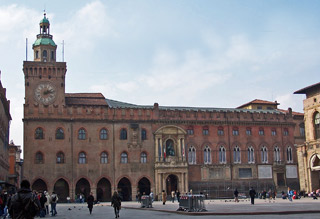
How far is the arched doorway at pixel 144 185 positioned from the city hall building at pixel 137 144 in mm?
123

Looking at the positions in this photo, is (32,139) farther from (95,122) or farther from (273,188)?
(273,188)

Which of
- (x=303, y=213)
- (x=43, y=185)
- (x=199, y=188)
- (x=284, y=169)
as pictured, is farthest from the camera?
(x=284, y=169)

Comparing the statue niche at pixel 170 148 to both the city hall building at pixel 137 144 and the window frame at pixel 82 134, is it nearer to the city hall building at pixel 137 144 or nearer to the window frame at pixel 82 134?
the city hall building at pixel 137 144

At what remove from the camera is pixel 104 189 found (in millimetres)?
56656

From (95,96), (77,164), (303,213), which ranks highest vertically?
(95,96)

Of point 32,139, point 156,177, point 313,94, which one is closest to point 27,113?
point 32,139

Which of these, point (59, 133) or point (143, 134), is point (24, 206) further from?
point (143, 134)

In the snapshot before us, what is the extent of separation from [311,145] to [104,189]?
78.3ft

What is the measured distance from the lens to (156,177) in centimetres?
5766

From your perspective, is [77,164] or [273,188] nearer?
[77,164]

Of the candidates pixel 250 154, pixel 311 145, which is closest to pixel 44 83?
pixel 250 154

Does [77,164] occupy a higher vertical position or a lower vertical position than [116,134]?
lower

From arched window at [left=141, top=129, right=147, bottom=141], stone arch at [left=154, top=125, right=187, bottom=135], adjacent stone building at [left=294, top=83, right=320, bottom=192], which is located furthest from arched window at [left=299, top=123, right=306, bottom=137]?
arched window at [left=141, top=129, right=147, bottom=141]

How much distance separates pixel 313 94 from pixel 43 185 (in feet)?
102
